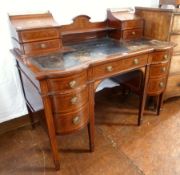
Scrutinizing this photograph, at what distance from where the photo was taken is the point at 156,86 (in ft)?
5.73

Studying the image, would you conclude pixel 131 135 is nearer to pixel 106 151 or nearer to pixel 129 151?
pixel 129 151

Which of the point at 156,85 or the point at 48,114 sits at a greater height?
the point at 48,114

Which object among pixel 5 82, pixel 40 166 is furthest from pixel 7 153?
pixel 5 82

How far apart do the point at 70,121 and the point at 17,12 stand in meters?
0.99

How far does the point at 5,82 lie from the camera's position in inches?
66.5

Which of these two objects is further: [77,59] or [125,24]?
[125,24]

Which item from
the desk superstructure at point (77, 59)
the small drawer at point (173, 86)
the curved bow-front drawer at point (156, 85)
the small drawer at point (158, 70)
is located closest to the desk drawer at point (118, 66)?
the desk superstructure at point (77, 59)

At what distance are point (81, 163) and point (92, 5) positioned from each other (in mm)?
1476

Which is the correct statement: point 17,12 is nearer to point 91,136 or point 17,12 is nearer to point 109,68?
point 109,68

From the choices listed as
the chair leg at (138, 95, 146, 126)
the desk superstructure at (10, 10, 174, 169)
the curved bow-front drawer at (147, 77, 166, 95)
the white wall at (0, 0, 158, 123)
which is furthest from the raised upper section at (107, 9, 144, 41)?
the chair leg at (138, 95, 146, 126)

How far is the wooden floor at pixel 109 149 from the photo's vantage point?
4.79 feet

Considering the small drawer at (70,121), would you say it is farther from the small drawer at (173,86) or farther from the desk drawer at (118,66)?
the small drawer at (173,86)

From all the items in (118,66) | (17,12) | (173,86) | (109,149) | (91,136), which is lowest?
(109,149)

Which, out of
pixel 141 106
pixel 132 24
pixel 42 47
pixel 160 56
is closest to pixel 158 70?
pixel 160 56
